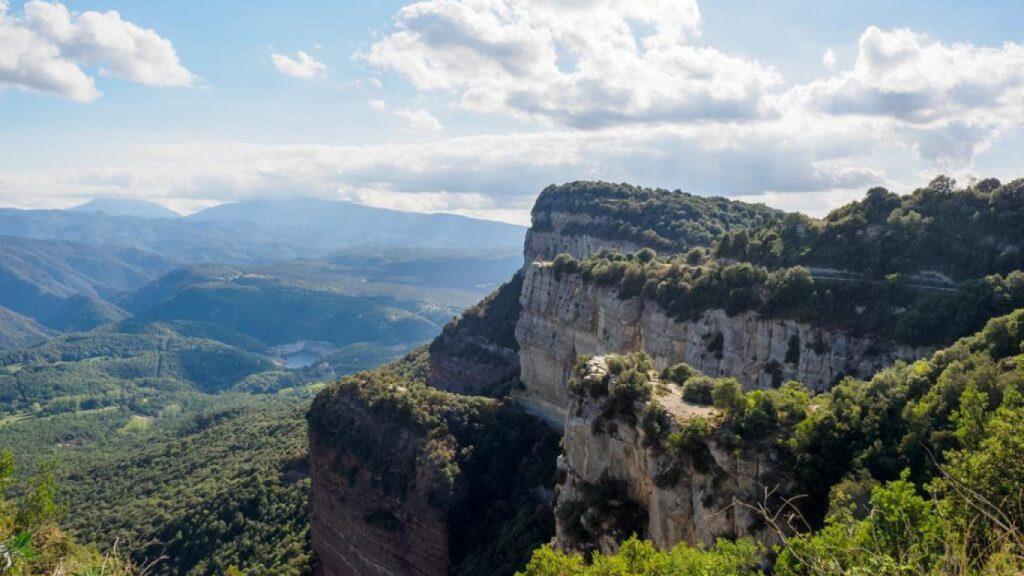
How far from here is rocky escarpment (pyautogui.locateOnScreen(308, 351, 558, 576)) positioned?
141ft

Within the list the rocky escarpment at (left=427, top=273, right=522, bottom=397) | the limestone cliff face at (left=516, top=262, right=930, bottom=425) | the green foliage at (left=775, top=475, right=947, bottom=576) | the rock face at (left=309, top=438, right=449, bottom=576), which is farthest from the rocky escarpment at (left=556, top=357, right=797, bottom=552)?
the rocky escarpment at (left=427, top=273, right=522, bottom=397)

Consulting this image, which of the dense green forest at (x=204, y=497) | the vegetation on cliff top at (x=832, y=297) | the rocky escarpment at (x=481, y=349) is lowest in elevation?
the dense green forest at (x=204, y=497)

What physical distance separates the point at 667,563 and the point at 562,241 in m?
76.7

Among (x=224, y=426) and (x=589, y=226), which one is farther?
(x=224, y=426)

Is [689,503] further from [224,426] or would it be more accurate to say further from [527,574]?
[224,426]

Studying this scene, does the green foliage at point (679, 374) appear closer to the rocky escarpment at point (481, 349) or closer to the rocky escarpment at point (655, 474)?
the rocky escarpment at point (655, 474)

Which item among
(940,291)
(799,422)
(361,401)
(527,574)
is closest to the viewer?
(527,574)

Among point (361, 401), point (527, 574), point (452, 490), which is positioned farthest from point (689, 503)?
point (361, 401)

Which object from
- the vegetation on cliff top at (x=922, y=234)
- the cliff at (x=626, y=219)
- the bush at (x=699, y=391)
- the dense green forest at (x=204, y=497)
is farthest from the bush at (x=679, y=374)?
the cliff at (x=626, y=219)

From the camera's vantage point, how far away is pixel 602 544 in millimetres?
26891

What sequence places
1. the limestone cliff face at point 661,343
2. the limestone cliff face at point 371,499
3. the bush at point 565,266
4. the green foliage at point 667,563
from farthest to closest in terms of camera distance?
1. the bush at point 565,266
2. the limestone cliff face at point 371,499
3. the limestone cliff face at point 661,343
4. the green foliage at point 667,563

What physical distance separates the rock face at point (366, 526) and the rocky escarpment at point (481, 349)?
22.4m

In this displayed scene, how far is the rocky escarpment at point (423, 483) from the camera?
141 feet

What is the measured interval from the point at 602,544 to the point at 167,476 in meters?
65.2
